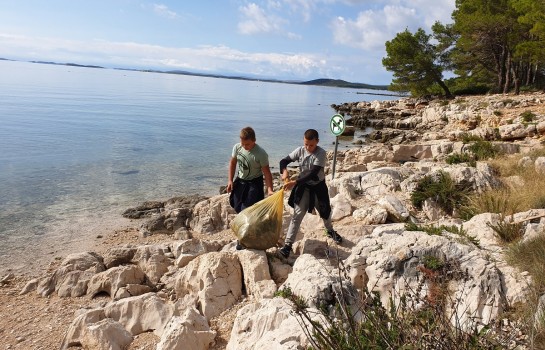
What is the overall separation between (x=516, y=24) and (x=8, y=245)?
114 ft

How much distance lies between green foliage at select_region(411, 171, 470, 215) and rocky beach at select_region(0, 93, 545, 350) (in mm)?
134

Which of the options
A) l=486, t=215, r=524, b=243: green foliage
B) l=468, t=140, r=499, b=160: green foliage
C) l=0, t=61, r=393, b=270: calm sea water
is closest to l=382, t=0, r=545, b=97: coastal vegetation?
l=0, t=61, r=393, b=270: calm sea water

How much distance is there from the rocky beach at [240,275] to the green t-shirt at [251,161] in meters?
1.16

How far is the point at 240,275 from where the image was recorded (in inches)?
210

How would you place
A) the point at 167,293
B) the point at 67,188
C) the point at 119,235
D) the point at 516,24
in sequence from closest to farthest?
the point at 167,293
the point at 119,235
the point at 67,188
the point at 516,24

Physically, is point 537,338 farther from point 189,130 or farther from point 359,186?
point 189,130

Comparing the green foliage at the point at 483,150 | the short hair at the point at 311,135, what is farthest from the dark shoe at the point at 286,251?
the green foliage at the point at 483,150

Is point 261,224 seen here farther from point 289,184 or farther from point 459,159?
point 459,159

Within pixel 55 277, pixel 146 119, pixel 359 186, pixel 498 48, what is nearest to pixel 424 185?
pixel 359 186

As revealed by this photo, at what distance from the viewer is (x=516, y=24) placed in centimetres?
3028

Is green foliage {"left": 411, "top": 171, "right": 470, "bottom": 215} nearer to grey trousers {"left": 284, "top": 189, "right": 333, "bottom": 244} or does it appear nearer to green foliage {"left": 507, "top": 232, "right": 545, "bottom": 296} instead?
grey trousers {"left": 284, "top": 189, "right": 333, "bottom": 244}

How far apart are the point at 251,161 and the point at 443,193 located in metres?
3.92

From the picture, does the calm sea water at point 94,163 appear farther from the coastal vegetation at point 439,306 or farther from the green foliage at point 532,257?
the green foliage at point 532,257

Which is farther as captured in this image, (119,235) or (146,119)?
(146,119)
